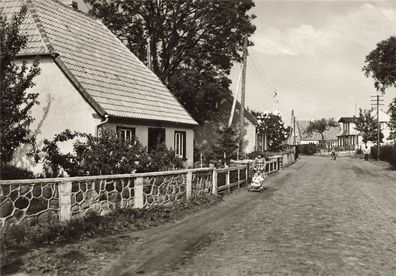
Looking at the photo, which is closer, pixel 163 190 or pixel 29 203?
pixel 29 203

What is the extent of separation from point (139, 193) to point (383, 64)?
25.1m

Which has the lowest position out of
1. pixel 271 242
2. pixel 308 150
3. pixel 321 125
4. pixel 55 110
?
pixel 271 242

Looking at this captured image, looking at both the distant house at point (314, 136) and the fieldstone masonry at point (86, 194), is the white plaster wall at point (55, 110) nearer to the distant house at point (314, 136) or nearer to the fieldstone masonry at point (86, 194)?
the fieldstone masonry at point (86, 194)

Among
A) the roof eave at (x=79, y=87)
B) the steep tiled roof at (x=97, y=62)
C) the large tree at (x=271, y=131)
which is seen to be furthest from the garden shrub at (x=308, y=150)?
the roof eave at (x=79, y=87)

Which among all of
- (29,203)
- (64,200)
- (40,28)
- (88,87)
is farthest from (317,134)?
(29,203)

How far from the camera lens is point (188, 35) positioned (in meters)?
34.9

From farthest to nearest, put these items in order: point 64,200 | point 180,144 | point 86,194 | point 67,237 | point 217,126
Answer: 1. point 217,126
2. point 180,144
3. point 86,194
4. point 64,200
5. point 67,237

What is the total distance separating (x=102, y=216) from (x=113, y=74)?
11.5 meters

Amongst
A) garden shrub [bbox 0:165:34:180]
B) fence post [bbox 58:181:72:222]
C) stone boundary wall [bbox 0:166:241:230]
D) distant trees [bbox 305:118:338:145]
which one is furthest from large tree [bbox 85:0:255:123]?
distant trees [bbox 305:118:338:145]

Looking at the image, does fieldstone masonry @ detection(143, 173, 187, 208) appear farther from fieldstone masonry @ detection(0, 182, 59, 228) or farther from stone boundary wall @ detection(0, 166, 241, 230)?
fieldstone masonry @ detection(0, 182, 59, 228)

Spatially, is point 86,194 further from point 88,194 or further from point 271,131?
point 271,131

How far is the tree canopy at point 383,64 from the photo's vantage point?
31297 millimetres

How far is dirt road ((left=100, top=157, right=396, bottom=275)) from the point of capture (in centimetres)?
728

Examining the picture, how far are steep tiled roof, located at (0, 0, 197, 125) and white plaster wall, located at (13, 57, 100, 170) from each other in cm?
45
